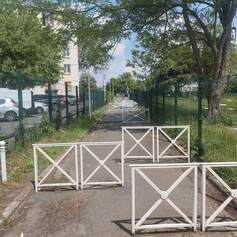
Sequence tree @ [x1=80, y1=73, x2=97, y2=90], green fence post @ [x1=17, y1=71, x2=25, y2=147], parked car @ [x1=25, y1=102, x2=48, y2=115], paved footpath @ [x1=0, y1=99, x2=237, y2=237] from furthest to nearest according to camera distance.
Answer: tree @ [x1=80, y1=73, x2=97, y2=90] → parked car @ [x1=25, y1=102, x2=48, y2=115] → green fence post @ [x1=17, y1=71, x2=25, y2=147] → paved footpath @ [x1=0, y1=99, x2=237, y2=237]

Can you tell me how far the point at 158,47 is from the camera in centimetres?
2645

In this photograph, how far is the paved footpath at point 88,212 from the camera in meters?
6.24

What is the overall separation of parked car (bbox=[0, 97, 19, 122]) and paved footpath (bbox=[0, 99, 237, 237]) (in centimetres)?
447

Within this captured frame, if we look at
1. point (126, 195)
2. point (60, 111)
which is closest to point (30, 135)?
point (60, 111)

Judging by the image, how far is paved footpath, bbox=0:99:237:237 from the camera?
624 centimetres

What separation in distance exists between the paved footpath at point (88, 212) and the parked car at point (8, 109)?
4.47m

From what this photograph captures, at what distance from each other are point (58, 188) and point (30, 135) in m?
6.10

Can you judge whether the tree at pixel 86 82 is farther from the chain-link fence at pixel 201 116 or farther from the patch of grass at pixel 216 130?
the patch of grass at pixel 216 130

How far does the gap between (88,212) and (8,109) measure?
6.62 m

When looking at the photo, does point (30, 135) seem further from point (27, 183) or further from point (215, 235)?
point (215, 235)

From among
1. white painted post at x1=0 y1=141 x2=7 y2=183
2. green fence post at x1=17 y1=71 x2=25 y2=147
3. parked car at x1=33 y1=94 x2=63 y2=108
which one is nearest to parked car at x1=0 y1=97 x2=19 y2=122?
green fence post at x1=17 y1=71 x2=25 y2=147

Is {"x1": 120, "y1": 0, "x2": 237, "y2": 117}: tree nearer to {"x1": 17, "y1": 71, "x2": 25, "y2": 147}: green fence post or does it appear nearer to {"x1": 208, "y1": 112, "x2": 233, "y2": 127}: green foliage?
{"x1": 208, "y1": 112, "x2": 233, "y2": 127}: green foliage

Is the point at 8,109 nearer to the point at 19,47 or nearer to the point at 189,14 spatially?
the point at 189,14

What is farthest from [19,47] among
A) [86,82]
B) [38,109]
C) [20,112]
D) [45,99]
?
[86,82]
